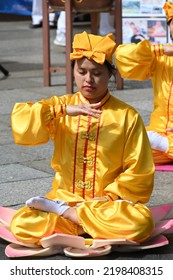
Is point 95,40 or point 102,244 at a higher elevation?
point 95,40

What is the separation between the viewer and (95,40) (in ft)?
15.8

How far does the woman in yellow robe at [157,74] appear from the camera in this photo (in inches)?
250

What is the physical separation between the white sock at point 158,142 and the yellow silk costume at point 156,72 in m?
0.03

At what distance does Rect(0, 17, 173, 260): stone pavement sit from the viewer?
5586mm

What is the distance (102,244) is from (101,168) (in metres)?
0.47

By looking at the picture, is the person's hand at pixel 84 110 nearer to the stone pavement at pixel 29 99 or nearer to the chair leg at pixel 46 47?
the stone pavement at pixel 29 99

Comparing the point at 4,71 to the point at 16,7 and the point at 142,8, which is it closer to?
the point at 142,8

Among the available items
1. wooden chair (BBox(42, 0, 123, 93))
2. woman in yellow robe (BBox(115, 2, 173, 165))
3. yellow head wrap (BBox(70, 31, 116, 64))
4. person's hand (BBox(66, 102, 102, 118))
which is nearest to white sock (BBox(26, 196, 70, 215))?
person's hand (BBox(66, 102, 102, 118))

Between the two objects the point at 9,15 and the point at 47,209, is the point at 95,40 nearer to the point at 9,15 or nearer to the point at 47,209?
the point at 47,209

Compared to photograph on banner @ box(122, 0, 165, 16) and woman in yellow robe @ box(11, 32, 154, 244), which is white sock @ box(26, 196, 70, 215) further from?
photograph on banner @ box(122, 0, 165, 16)

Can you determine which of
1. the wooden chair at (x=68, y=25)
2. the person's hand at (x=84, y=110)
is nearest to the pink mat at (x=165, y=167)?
the person's hand at (x=84, y=110)

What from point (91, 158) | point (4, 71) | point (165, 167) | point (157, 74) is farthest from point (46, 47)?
point (91, 158)
